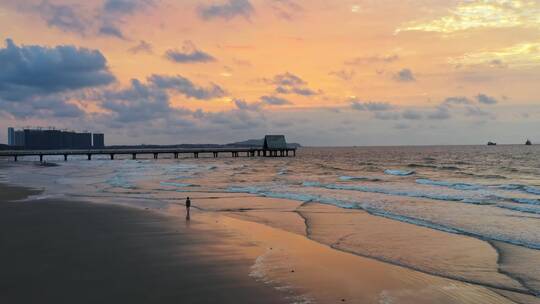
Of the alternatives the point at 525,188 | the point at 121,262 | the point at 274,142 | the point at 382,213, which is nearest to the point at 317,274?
the point at 121,262

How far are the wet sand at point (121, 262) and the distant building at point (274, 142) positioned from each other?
97.2m

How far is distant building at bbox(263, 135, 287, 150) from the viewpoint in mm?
112562

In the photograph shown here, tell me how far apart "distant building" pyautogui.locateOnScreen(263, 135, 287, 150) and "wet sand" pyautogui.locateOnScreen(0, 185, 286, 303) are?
3826 inches

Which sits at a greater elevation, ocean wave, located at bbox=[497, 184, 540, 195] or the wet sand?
the wet sand

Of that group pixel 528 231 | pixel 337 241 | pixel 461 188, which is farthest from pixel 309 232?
pixel 461 188

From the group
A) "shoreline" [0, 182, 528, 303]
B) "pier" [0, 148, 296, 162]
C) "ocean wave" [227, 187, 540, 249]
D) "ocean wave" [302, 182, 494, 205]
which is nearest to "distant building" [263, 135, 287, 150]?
"pier" [0, 148, 296, 162]

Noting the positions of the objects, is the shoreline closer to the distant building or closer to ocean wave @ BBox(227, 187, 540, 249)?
ocean wave @ BBox(227, 187, 540, 249)

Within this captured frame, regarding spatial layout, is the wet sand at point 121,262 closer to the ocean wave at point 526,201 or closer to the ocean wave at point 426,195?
the ocean wave at point 426,195

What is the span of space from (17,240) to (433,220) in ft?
41.4

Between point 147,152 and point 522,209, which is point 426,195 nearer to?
point 522,209

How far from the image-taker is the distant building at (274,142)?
11256 cm

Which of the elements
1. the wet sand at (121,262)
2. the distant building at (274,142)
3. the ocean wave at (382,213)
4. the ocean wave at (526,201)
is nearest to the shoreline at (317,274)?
the wet sand at (121,262)

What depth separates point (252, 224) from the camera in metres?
15.0

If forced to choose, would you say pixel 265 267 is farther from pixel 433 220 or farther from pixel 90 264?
pixel 433 220
